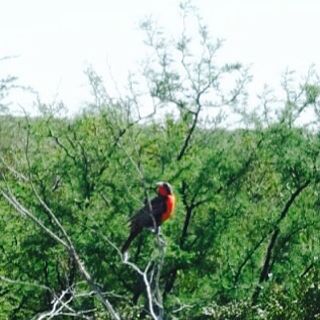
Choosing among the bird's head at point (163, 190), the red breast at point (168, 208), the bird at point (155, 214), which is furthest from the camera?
the bird's head at point (163, 190)

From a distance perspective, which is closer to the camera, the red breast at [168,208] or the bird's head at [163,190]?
the red breast at [168,208]

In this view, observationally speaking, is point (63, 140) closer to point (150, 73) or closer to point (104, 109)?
point (104, 109)

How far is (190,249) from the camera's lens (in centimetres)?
1559

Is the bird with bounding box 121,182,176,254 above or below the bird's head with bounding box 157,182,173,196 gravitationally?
below

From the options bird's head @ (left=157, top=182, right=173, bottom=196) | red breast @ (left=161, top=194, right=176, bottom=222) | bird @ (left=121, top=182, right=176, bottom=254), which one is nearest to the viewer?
bird @ (left=121, top=182, right=176, bottom=254)

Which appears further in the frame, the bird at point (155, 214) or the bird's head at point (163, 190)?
the bird's head at point (163, 190)

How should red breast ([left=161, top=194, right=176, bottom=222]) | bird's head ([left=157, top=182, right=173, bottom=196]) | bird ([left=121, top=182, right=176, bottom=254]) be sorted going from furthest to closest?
bird's head ([left=157, top=182, right=173, bottom=196])
red breast ([left=161, top=194, right=176, bottom=222])
bird ([left=121, top=182, right=176, bottom=254])

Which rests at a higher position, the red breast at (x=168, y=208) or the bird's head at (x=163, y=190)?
the bird's head at (x=163, y=190)

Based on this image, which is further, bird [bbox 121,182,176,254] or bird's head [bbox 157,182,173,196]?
bird's head [bbox 157,182,173,196]

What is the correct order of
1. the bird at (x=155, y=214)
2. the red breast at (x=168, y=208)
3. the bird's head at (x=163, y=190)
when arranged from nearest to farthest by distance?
the bird at (x=155, y=214) < the red breast at (x=168, y=208) < the bird's head at (x=163, y=190)

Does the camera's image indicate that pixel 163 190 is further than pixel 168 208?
Yes

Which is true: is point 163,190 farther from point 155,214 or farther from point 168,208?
point 155,214

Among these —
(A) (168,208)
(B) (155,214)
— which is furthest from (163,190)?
(B) (155,214)

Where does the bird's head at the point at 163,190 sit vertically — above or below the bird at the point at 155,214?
above
